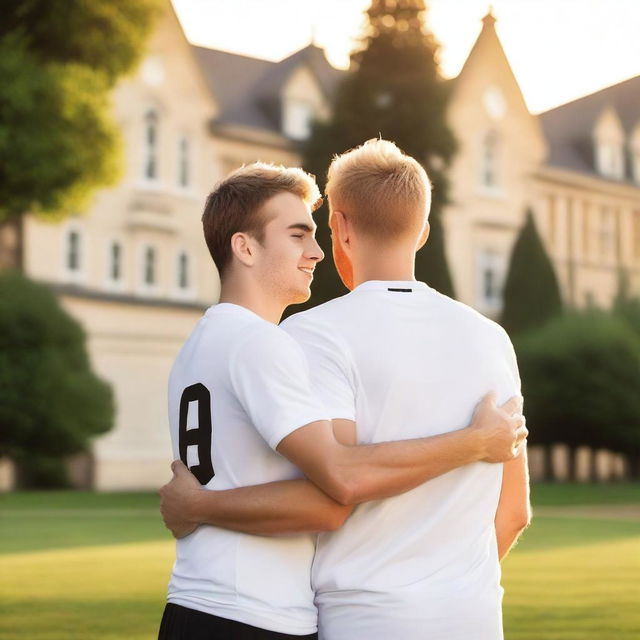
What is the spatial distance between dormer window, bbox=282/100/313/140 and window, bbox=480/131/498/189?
6959mm

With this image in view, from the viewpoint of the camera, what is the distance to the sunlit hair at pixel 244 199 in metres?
3.18

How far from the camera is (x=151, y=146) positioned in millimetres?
37969

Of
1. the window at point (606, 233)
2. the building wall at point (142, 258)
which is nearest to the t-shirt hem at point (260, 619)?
the building wall at point (142, 258)

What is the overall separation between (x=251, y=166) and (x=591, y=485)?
117 ft

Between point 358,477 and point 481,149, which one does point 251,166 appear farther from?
point 481,149

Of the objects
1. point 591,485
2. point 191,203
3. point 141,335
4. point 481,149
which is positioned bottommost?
point 591,485

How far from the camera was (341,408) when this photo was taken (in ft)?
9.56

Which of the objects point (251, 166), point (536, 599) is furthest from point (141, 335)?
point (251, 166)

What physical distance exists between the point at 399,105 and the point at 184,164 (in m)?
7.85

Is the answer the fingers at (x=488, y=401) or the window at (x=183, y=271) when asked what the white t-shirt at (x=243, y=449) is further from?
the window at (x=183, y=271)

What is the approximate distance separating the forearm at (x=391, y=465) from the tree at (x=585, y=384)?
3458 centimetres

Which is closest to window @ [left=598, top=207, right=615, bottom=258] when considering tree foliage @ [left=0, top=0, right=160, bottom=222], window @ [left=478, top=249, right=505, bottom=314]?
window @ [left=478, top=249, right=505, bottom=314]

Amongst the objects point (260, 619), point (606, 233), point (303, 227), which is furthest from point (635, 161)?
point (260, 619)

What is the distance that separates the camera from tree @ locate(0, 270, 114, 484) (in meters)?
29.3
